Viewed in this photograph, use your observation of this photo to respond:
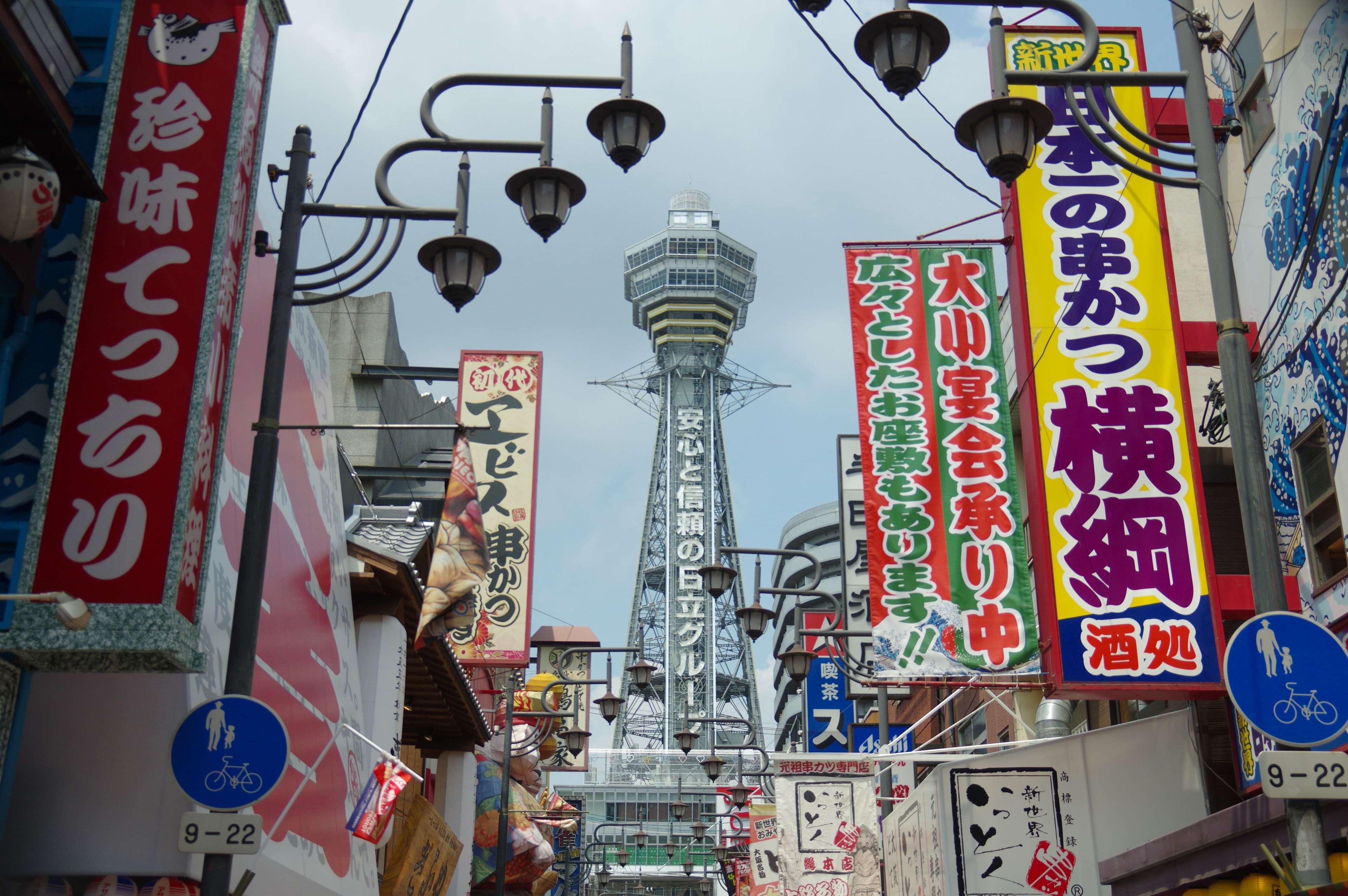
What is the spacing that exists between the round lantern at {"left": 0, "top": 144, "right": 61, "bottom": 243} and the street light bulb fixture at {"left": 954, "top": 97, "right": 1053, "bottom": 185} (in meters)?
6.06

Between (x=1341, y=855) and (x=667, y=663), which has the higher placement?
(x=667, y=663)

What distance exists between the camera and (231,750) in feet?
28.4

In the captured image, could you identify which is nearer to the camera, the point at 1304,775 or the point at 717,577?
the point at 1304,775

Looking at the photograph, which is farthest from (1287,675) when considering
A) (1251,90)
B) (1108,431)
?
(1251,90)

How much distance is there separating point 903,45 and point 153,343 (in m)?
5.58

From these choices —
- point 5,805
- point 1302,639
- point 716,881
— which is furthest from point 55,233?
point 716,881

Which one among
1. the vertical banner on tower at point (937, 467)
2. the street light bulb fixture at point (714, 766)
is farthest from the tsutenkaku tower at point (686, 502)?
the vertical banner on tower at point (937, 467)

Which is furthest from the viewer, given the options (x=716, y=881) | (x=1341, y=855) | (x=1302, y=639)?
(x=716, y=881)

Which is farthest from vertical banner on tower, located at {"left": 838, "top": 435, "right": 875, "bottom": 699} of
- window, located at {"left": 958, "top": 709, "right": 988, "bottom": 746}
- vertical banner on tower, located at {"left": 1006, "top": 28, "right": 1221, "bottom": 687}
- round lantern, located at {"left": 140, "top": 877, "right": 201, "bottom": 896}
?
round lantern, located at {"left": 140, "top": 877, "right": 201, "bottom": 896}

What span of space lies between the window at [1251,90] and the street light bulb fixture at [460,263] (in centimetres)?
929

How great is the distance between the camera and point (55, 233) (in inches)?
362

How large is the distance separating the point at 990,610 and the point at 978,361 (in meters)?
3.44

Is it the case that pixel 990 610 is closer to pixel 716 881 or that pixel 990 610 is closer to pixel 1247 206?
pixel 1247 206

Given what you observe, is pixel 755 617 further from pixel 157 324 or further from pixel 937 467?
pixel 157 324
